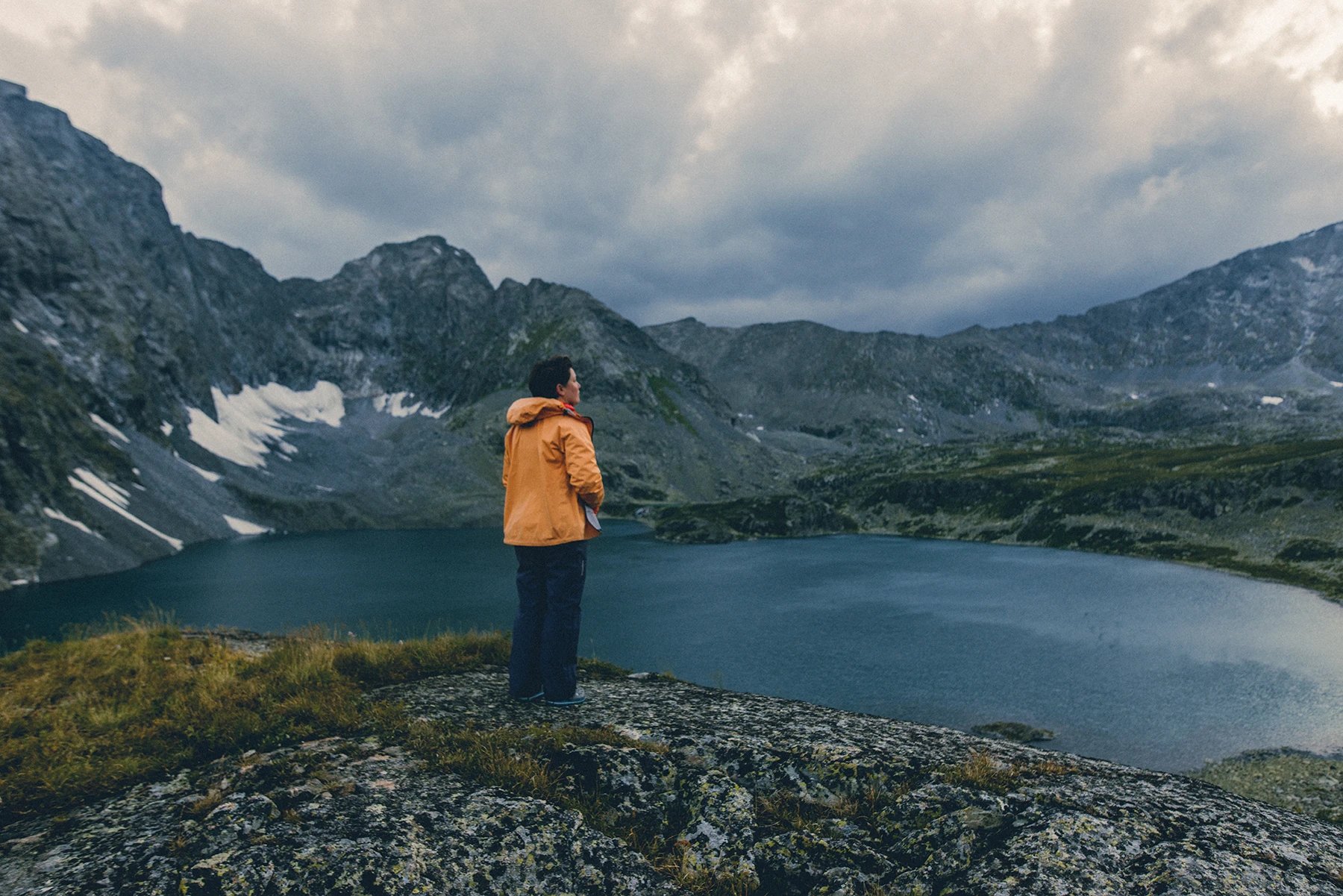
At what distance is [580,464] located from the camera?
966cm

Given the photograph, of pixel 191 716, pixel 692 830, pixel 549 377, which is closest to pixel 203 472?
pixel 191 716

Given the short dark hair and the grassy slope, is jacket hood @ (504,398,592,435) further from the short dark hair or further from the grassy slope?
the grassy slope

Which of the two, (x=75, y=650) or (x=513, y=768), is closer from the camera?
(x=513, y=768)

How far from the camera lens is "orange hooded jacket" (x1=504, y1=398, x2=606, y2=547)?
9.66 meters

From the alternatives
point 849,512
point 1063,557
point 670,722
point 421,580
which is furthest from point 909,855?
point 849,512

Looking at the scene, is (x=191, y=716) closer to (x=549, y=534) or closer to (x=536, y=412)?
(x=549, y=534)

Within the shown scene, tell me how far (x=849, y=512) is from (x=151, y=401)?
18510 cm

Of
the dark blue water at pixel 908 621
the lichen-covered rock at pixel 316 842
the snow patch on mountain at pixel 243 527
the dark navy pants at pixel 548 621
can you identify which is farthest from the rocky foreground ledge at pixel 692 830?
the snow patch on mountain at pixel 243 527

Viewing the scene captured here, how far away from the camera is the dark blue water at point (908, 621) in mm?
40062

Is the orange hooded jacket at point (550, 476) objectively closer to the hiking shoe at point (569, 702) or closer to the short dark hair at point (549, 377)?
the short dark hair at point (549, 377)

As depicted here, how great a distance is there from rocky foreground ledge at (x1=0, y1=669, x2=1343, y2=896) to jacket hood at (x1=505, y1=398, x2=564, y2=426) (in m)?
4.39

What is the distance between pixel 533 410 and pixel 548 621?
324 centimetres

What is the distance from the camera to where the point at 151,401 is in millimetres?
166500

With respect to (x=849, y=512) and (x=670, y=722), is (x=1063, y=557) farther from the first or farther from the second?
(x=670, y=722)
